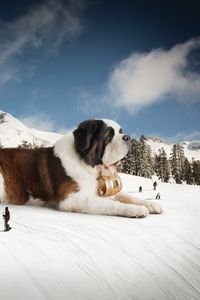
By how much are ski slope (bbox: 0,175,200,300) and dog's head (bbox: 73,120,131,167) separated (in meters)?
1.38

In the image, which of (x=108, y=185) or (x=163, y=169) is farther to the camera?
(x=163, y=169)

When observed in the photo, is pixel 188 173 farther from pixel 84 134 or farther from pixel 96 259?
pixel 96 259

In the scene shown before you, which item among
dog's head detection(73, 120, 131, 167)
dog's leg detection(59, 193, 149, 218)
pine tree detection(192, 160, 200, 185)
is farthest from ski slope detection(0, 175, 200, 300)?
pine tree detection(192, 160, 200, 185)

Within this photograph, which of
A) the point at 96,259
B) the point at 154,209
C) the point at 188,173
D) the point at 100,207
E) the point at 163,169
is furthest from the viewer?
the point at 163,169

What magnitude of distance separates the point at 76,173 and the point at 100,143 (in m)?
0.74

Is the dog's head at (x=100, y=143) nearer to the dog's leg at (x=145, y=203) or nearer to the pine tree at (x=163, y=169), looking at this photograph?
the dog's leg at (x=145, y=203)

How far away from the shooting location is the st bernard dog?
666 cm

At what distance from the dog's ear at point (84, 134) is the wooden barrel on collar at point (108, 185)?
687mm

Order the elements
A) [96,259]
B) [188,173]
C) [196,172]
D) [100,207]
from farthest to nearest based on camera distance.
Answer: [188,173] → [196,172] → [100,207] → [96,259]

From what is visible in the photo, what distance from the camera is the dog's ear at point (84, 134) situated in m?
6.73

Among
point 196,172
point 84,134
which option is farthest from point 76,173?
point 196,172

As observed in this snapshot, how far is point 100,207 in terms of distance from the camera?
6.47m

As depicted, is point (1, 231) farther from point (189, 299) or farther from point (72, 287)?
point (189, 299)

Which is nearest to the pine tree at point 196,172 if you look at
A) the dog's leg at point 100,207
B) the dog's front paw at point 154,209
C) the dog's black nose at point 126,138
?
the dog's front paw at point 154,209
